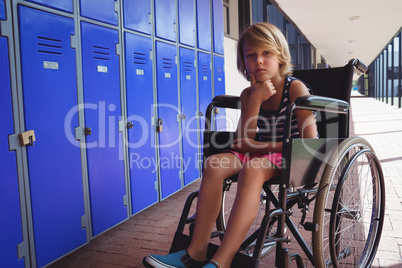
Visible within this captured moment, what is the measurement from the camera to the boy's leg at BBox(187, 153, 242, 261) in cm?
120

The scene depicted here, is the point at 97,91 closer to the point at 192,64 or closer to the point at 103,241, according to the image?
the point at 103,241

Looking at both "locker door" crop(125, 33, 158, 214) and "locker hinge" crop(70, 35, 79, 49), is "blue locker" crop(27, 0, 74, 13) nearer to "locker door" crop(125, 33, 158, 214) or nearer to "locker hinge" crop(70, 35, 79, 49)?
"locker hinge" crop(70, 35, 79, 49)

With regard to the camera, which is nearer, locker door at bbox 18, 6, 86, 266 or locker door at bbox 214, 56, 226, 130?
locker door at bbox 18, 6, 86, 266

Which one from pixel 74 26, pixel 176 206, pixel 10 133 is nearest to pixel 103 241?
pixel 176 206

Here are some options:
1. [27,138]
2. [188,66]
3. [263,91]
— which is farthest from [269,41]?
[188,66]

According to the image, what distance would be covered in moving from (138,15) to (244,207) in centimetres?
167

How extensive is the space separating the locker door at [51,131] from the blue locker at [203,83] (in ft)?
5.30

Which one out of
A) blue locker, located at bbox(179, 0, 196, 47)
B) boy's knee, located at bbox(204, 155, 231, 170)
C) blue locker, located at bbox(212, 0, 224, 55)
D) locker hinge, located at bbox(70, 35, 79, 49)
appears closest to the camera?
boy's knee, located at bbox(204, 155, 231, 170)

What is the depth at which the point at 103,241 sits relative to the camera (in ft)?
6.71

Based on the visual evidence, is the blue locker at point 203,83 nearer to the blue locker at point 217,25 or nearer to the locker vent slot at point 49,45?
the blue locker at point 217,25

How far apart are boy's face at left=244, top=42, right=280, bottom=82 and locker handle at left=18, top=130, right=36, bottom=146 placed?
3.25ft

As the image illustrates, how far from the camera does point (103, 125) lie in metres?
1.99

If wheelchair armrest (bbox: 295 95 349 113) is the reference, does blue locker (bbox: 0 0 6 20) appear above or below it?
above

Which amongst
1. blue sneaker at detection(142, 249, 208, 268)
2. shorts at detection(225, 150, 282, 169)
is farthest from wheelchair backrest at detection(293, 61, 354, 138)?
blue sneaker at detection(142, 249, 208, 268)
